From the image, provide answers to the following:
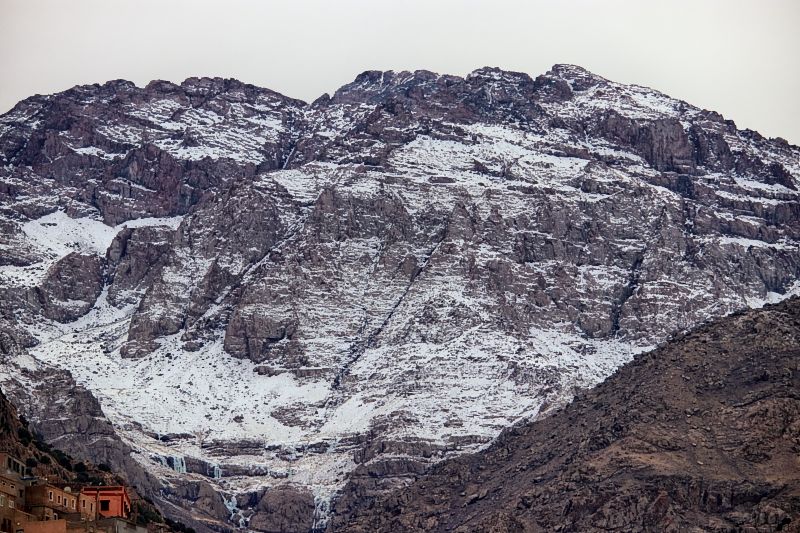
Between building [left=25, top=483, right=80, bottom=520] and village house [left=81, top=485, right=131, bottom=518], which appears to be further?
village house [left=81, top=485, right=131, bottom=518]

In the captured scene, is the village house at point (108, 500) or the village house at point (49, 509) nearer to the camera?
the village house at point (49, 509)

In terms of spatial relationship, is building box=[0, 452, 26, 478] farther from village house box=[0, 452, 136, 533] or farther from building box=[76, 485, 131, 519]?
building box=[76, 485, 131, 519]

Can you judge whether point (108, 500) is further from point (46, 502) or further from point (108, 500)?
point (46, 502)

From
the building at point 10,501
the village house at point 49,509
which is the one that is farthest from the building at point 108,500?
the building at point 10,501

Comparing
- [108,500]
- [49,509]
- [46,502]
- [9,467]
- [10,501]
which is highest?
[9,467]

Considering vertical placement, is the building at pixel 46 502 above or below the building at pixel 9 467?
below

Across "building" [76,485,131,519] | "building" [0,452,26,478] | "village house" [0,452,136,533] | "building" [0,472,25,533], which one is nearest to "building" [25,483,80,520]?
"village house" [0,452,136,533]

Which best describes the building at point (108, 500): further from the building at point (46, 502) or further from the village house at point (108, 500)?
the building at point (46, 502)

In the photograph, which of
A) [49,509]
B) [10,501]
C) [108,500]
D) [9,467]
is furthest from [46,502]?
[108,500]

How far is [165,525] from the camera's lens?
167 m

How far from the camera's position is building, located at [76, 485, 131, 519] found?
13350 centimetres

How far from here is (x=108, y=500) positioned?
135875 millimetres

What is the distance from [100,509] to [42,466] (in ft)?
90.6

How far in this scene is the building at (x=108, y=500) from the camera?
134 m
